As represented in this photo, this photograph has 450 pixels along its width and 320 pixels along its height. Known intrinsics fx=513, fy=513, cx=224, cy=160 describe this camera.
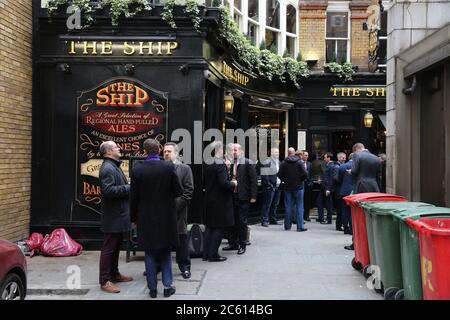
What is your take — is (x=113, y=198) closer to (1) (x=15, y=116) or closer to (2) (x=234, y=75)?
(1) (x=15, y=116)

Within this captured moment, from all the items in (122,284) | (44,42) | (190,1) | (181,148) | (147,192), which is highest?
(190,1)

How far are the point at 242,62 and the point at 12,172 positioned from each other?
6144 mm

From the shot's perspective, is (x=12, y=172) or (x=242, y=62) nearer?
(x=12, y=172)

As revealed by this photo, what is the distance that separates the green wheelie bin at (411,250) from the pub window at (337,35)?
39.9 ft

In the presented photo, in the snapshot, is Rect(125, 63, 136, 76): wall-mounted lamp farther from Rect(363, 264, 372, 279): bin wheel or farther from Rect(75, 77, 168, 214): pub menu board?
Rect(363, 264, 372, 279): bin wheel

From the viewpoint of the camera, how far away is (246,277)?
725 cm

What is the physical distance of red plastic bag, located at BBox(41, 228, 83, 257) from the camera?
8484mm

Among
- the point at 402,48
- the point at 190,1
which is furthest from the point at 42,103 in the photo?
the point at 402,48

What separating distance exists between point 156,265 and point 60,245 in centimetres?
300

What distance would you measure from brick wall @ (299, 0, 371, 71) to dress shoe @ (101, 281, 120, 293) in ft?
39.2

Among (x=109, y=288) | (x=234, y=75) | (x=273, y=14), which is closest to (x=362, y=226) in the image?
(x=109, y=288)

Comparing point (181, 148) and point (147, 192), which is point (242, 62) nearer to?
point (181, 148)

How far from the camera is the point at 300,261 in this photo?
8.39 m

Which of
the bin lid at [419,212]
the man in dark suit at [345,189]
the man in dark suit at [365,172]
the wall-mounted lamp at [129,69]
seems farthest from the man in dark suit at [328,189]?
the bin lid at [419,212]
